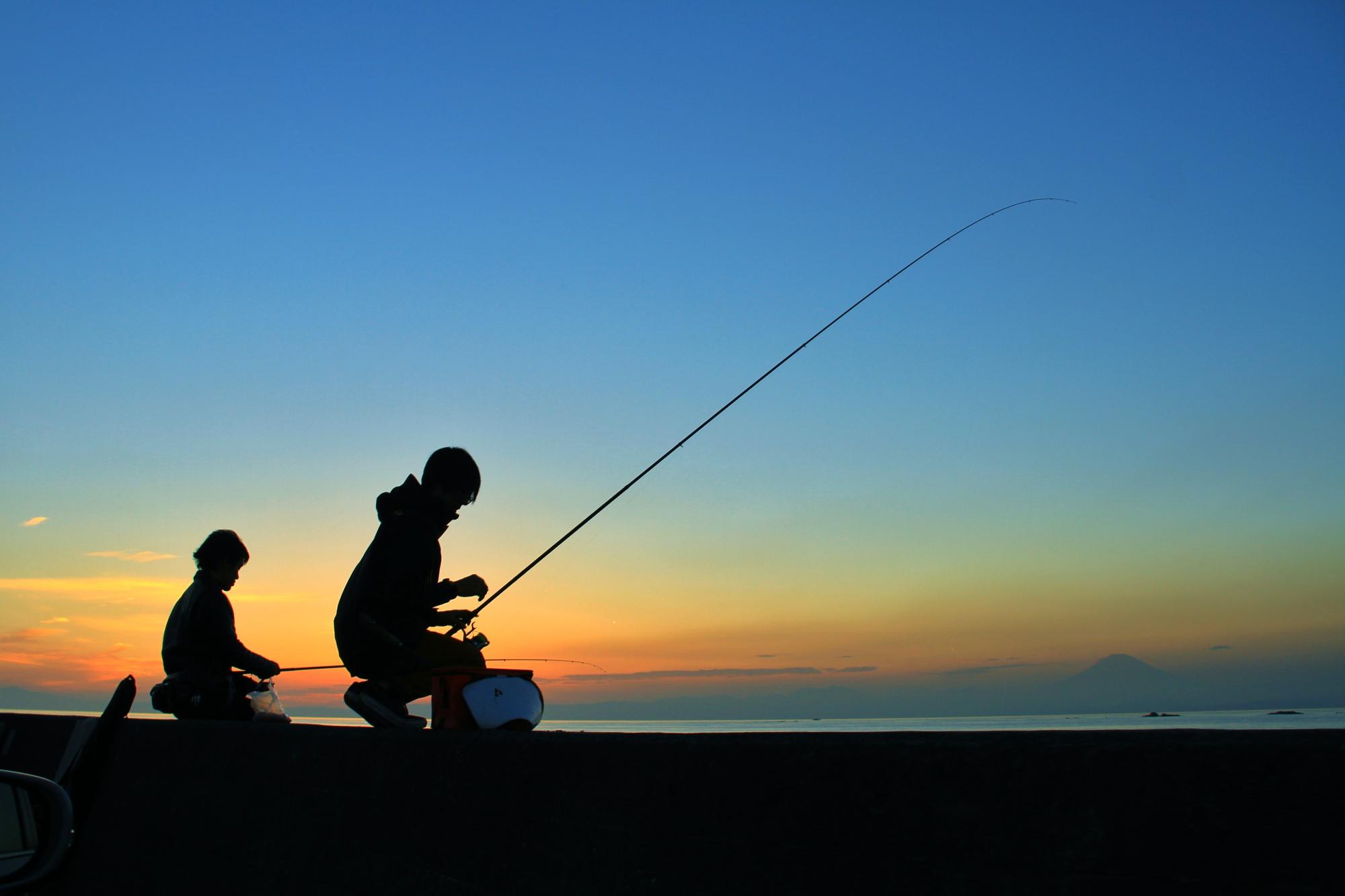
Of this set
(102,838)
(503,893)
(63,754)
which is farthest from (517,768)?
(63,754)

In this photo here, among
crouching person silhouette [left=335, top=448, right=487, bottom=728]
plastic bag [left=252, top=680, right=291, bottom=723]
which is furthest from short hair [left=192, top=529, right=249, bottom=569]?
crouching person silhouette [left=335, top=448, right=487, bottom=728]

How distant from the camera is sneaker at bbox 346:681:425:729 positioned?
409 centimetres

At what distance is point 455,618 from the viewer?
4.37m

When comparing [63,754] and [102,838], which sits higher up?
[63,754]

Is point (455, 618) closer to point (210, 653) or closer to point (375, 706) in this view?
point (375, 706)

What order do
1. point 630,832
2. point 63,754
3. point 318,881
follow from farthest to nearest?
1. point 63,754
2. point 318,881
3. point 630,832

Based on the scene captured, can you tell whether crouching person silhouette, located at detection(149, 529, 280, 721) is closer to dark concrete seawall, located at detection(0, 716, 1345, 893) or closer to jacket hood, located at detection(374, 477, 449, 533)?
dark concrete seawall, located at detection(0, 716, 1345, 893)

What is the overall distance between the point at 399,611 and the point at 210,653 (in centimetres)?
196

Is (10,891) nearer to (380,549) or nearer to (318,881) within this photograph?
(318,881)

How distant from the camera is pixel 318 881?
3062 mm

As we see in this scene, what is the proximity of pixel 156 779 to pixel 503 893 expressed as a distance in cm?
226

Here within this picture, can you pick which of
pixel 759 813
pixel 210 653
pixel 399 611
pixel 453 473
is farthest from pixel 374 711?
pixel 759 813

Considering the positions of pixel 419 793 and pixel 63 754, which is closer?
pixel 419 793

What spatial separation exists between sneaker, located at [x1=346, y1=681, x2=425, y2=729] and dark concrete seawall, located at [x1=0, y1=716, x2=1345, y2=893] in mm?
472
